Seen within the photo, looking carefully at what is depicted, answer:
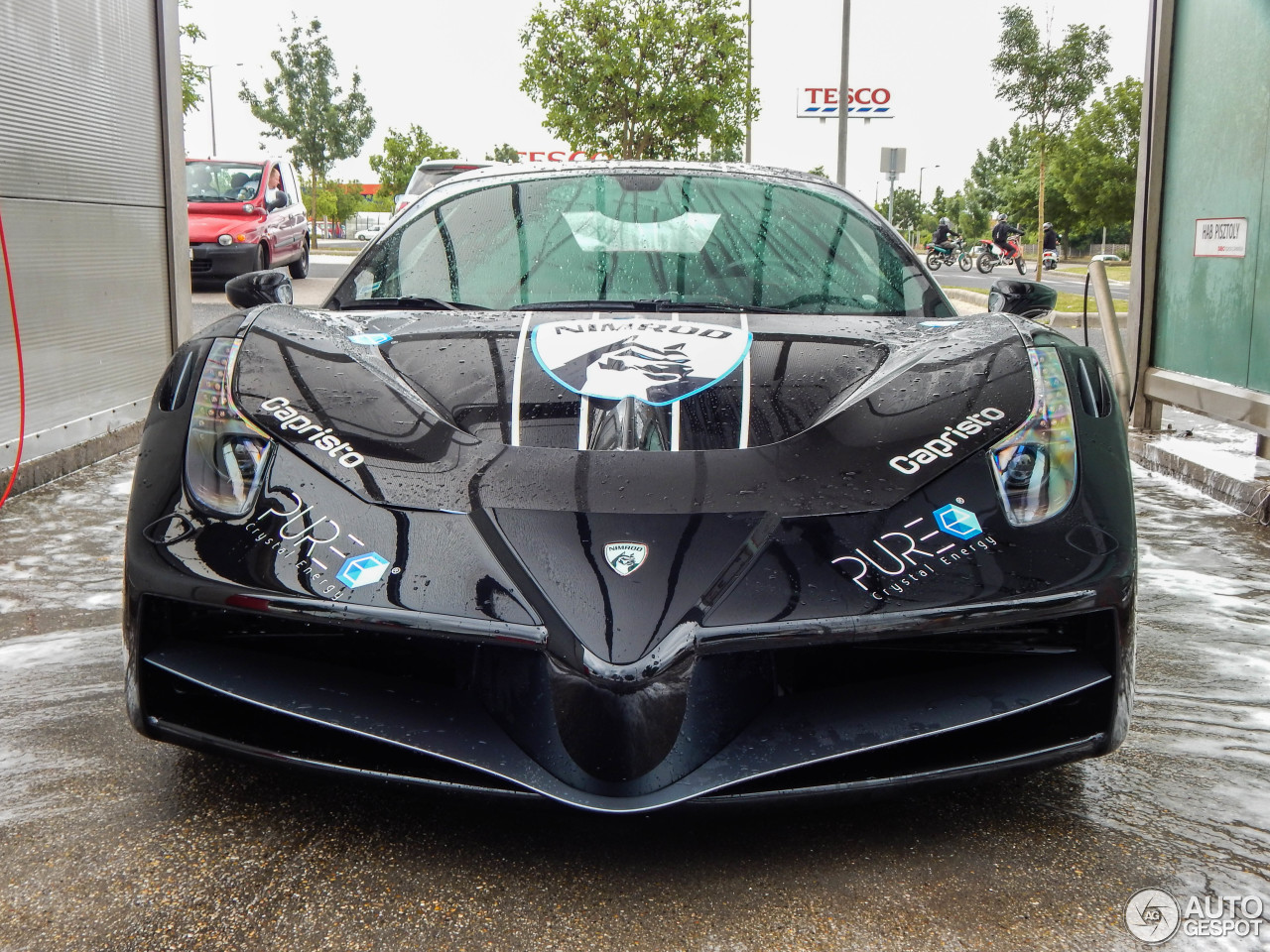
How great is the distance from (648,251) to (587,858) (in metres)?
1.54

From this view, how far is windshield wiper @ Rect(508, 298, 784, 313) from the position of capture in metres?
2.73

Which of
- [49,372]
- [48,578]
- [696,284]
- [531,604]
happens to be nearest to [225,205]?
[49,372]

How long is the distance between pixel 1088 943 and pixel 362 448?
1353 mm

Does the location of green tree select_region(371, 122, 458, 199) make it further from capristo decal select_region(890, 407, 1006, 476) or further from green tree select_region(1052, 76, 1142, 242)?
capristo decal select_region(890, 407, 1006, 476)

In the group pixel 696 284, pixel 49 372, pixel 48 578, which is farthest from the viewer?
pixel 49 372

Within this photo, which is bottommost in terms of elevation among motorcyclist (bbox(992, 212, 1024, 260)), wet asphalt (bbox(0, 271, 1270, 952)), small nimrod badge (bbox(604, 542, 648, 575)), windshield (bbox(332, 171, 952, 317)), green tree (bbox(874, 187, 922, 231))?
wet asphalt (bbox(0, 271, 1270, 952))

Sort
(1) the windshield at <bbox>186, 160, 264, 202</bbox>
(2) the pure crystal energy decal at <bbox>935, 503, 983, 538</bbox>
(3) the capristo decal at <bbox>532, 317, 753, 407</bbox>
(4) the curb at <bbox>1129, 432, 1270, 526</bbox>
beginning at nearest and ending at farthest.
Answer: (2) the pure crystal energy decal at <bbox>935, 503, 983, 538</bbox>, (3) the capristo decal at <bbox>532, 317, 753, 407</bbox>, (4) the curb at <bbox>1129, 432, 1270, 526</bbox>, (1) the windshield at <bbox>186, 160, 264, 202</bbox>

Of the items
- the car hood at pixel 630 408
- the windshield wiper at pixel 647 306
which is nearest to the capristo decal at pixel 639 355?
the car hood at pixel 630 408

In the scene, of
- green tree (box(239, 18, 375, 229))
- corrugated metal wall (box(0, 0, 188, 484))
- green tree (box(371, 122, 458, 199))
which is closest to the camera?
corrugated metal wall (box(0, 0, 188, 484))

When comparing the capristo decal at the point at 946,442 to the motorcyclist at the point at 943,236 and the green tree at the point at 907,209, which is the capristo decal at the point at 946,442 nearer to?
the motorcyclist at the point at 943,236

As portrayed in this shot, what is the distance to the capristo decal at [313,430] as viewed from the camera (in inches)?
81.0

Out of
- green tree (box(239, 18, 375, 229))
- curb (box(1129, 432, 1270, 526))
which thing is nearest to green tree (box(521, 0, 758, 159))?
curb (box(1129, 432, 1270, 526))

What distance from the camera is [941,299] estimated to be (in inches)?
116

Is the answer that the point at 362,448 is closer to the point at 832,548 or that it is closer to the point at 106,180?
the point at 832,548
